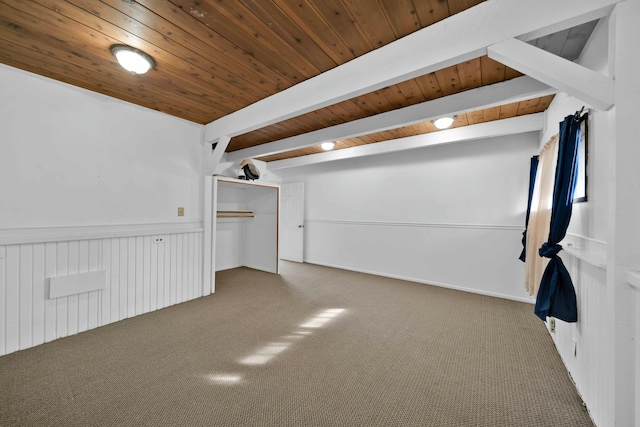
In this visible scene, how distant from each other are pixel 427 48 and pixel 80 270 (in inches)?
145

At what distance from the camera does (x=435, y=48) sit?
5.62ft

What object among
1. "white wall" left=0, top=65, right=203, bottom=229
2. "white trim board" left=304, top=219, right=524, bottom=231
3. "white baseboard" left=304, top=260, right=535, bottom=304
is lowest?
"white baseboard" left=304, top=260, right=535, bottom=304

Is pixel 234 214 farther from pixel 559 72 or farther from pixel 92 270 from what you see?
pixel 559 72

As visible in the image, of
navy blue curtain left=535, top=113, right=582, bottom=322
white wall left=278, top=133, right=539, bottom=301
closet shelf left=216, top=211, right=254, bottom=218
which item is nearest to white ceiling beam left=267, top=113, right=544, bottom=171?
white wall left=278, top=133, right=539, bottom=301

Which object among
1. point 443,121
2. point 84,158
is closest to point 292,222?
point 443,121

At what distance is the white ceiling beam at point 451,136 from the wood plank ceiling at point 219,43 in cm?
32

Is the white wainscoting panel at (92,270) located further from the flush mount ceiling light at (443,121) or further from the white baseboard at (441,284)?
the flush mount ceiling light at (443,121)

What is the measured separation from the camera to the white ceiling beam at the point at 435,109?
7.71 ft

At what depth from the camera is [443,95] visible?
277 centimetres

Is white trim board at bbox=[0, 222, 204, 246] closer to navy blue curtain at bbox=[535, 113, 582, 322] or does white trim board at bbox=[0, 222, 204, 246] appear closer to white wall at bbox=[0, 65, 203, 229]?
white wall at bbox=[0, 65, 203, 229]

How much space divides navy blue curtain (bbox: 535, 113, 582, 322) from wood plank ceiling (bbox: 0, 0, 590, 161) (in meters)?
0.73

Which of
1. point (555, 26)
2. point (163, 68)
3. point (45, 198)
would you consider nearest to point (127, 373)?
point (45, 198)

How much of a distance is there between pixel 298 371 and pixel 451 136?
3.61 metres

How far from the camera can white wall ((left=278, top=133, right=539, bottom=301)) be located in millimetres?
3807
